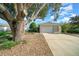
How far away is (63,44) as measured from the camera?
691cm

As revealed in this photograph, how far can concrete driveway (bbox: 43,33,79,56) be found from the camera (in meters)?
6.40

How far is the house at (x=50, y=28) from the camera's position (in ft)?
23.1

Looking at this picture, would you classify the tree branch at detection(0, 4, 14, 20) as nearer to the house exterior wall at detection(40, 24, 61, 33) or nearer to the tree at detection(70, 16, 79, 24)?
the house exterior wall at detection(40, 24, 61, 33)

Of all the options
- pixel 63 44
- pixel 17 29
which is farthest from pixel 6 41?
pixel 63 44

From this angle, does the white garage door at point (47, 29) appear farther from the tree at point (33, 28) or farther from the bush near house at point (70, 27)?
the bush near house at point (70, 27)

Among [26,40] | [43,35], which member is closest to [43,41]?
[43,35]

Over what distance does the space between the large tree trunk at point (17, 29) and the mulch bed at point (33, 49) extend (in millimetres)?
318

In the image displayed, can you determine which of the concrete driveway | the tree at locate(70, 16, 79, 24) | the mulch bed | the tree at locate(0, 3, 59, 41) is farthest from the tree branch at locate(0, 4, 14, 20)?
the tree at locate(70, 16, 79, 24)

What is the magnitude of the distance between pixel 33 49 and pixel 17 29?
5.27ft

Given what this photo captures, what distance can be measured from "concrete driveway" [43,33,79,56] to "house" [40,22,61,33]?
0.53ft

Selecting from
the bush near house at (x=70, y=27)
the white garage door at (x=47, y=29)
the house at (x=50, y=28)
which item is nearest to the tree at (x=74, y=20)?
the bush near house at (x=70, y=27)

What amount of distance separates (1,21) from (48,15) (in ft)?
5.47

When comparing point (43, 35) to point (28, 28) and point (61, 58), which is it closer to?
point (28, 28)

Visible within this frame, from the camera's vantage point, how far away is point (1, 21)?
7.21m
